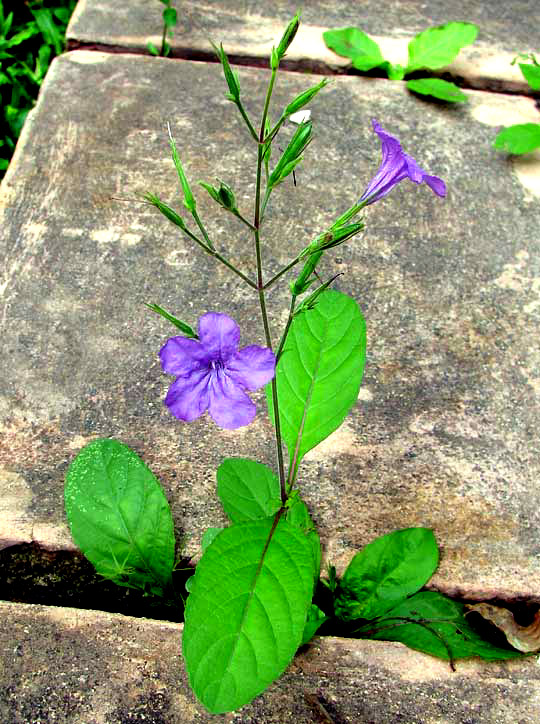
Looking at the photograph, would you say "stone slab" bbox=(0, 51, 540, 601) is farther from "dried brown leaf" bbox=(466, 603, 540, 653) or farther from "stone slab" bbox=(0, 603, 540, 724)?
"stone slab" bbox=(0, 603, 540, 724)

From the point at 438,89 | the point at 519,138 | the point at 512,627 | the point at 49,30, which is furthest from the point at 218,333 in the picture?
the point at 49,30

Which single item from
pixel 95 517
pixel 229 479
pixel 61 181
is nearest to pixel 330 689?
pixel 229 479

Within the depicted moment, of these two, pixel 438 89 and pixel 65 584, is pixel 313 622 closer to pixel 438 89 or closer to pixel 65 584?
pixel 65 584

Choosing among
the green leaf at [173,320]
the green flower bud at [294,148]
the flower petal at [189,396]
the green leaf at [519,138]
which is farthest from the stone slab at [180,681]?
the green leaf at [519,138]

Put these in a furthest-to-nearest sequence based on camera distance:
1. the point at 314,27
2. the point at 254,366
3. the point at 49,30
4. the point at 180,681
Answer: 1. the point at 49,30
2. the point at 314,27
3. the point at 180,681
4. the point at 254,366

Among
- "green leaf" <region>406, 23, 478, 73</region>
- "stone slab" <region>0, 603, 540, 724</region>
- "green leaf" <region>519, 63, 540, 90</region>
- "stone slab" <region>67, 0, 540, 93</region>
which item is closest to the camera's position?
"stone slab" <region>0, 603, 540, 724</region>

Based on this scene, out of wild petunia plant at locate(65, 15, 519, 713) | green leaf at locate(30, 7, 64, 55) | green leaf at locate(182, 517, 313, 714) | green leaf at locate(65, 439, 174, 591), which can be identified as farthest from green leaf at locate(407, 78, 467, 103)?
green leaf at locate(182, 517, 313, 714)
